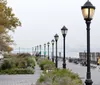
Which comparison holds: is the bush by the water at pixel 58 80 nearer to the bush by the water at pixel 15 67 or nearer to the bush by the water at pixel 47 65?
the bush by the water at pixel 47 65

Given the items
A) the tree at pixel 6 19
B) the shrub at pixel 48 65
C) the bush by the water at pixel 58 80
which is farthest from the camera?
the shrub at pixel 48 65

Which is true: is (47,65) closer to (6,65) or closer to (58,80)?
(6,65)

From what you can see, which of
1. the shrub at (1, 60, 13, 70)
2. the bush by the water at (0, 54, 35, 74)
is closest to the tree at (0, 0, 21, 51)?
the bush by the water at (0, 54, 35, 74)

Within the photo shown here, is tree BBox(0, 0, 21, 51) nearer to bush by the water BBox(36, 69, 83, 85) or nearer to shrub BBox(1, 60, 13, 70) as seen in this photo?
shrub BBox(1, 60, 13, 70)

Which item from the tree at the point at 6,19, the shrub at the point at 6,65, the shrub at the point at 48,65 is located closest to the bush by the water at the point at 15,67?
the shrub at the point at 6,65

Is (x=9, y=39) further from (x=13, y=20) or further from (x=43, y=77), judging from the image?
(x=43, y=77)

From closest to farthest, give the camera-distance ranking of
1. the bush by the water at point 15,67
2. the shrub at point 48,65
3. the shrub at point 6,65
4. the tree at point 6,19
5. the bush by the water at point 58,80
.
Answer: the bush by the water at point 58,80
the tree at point 6,19
the shrub at point 48,65
the bush by the water at point 15,67
the shrub at point 6,65

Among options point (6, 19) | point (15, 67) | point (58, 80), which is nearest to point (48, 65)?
point (15, 67)

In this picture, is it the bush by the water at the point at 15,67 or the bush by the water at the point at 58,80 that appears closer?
the bush by the water at the point at 58,80

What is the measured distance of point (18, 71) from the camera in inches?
1491

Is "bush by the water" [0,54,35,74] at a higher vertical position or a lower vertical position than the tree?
lower

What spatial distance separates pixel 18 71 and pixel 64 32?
45.0 feet

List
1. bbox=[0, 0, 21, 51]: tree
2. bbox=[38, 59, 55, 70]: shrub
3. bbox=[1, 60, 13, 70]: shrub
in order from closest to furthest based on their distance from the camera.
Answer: bbox=[0, 0, 21, 51]: tree, bbox=[38, 59, 55, 70]: shrub, bbox=[1, 60, 13, 70]: shrub

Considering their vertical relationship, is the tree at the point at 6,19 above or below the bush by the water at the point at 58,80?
above
